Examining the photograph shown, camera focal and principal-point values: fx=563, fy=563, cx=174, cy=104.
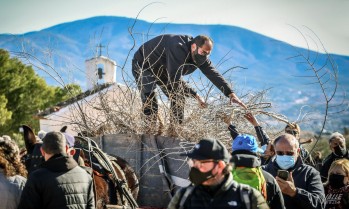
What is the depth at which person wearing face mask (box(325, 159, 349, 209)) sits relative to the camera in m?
6.58

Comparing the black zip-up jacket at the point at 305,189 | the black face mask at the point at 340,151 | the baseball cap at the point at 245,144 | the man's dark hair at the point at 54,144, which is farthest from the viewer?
the black face mask at the point at 340,151

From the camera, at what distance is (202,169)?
3.88 meters

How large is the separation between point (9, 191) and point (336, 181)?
371 centimetres

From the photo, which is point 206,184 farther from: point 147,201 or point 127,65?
point 127,65

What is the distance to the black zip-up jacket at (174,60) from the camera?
7.29m

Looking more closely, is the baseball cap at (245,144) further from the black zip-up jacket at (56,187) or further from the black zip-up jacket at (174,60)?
the black zip-up jacket at (174,60)

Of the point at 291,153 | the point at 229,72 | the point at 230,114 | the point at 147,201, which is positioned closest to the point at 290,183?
the point at 291,153

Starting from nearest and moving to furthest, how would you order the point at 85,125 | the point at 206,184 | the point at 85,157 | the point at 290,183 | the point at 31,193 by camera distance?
the point at 206,184 → the point at 31,193 → the point at 290,183 → the point at 85,157 → the point at 85,125

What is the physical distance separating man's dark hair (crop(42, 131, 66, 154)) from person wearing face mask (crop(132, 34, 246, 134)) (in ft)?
7.43

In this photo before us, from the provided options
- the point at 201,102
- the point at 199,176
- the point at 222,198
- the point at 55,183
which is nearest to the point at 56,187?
the point at 55,183

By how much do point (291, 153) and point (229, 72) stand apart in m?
2.76

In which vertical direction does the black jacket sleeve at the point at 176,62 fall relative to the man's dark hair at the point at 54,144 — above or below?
above

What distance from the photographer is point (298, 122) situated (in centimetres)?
757

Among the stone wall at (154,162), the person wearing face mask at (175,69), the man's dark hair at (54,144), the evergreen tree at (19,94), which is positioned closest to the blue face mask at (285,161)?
the stone wall at (154,162)
